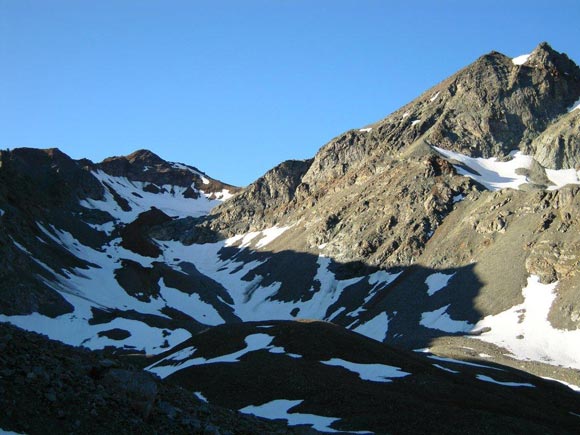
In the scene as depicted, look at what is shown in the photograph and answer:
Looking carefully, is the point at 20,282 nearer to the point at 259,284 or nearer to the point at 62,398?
the point at 259,284

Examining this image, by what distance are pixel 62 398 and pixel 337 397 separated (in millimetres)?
20654

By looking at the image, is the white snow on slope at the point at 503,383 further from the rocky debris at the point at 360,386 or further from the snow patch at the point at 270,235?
Answer: the snow patch at the point at 270,235

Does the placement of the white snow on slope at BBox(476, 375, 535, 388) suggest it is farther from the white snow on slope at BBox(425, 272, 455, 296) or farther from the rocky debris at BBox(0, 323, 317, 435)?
the white snow on slope at BBox(425, 272, 455, 296)

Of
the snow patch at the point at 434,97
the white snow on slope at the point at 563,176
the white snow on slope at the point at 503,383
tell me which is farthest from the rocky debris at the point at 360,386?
the snow patch at the point at 434,97

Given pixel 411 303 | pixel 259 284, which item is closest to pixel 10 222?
pixel 259 284

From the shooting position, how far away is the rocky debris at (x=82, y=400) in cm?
1731

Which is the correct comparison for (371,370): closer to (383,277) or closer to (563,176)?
(383,277)

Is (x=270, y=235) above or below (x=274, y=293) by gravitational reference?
above

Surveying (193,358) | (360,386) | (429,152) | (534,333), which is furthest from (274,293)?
(360,386)

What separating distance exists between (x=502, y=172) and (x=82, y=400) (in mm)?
155637

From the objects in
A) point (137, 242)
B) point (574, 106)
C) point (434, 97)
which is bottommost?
point (137, 242)

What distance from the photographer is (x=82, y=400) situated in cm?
1909

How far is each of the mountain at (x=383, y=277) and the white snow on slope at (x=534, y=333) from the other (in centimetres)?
28

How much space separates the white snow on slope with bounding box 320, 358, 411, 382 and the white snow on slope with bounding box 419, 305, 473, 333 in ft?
161
